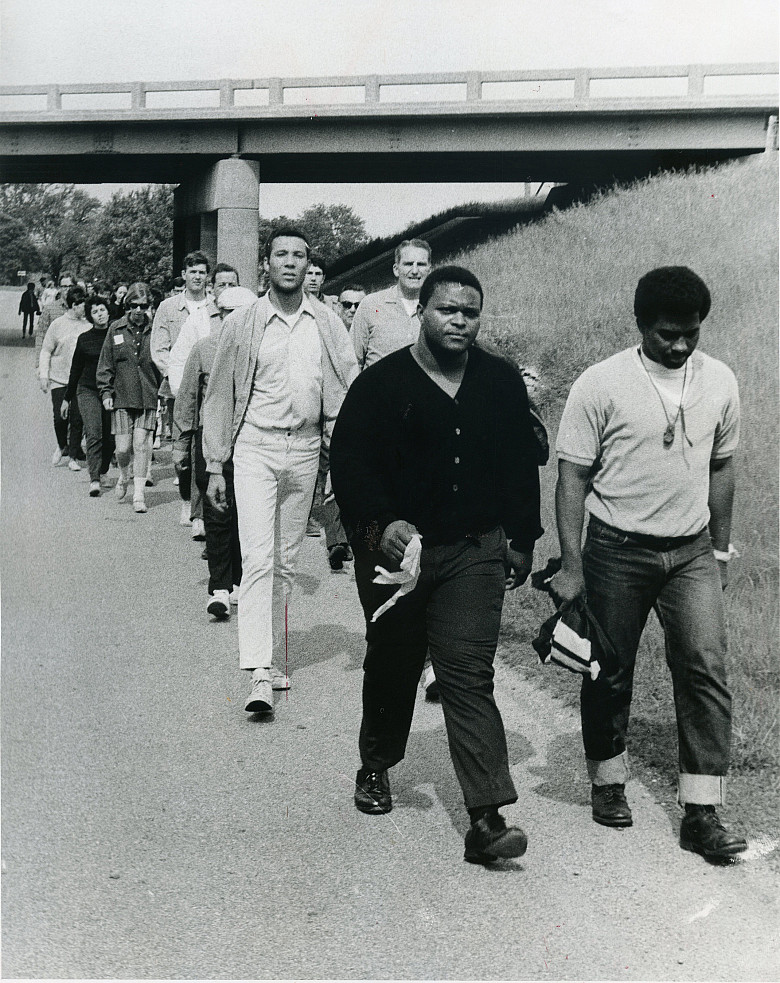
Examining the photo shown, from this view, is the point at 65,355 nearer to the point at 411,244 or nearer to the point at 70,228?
the point at 70,228

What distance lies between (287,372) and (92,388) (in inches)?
254

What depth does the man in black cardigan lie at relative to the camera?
4.30m

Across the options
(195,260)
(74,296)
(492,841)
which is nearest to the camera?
(492,841)

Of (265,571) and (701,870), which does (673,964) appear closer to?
(701,870)

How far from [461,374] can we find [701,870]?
185cm

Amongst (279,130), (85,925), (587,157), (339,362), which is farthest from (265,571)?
(587,157)

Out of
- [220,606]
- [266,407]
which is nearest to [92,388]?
[220,606]

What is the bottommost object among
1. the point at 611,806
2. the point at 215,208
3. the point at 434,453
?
the point at 611,806

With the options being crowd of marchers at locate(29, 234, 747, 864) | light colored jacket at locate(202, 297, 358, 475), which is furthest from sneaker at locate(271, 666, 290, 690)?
crowd of marchers at locate(29, 234, 747, 864)

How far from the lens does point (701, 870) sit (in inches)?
161

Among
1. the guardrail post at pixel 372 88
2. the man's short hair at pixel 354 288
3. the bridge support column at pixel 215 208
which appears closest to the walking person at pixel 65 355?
the man's short hair at pixel 354 288

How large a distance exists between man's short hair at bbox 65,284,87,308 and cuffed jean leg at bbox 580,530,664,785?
8.98 m

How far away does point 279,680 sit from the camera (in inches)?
245

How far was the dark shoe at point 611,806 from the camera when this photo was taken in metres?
4.50
